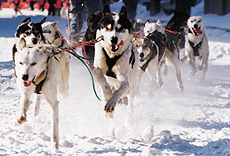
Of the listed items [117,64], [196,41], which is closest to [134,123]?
[117,64]

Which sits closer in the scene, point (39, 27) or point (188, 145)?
point (188, 145)

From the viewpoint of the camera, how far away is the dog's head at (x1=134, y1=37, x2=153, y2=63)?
5.14m

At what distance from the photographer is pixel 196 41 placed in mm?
7191

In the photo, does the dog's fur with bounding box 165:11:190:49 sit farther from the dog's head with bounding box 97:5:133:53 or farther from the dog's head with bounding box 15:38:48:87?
the dog's head with bounding box 15:38:48:87

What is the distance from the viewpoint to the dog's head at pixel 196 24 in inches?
275

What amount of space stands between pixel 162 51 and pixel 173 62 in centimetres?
76

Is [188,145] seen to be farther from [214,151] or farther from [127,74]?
[127,74]

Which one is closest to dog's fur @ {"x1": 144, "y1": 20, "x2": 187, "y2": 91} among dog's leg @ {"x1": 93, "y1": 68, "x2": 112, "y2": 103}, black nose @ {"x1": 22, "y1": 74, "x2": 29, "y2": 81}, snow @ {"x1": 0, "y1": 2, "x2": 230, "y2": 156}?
snow @ {"x1": 0, "y1": 2, "x2": 230, "y2": 156}

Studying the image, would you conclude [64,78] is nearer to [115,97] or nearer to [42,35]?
[42,35]

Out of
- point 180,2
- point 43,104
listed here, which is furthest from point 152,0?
point 43,104

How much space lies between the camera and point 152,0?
22625 millimetres

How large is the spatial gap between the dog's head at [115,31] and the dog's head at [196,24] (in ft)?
11.2

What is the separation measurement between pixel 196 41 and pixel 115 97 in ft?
12.8

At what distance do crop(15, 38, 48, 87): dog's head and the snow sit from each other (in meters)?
0.66
